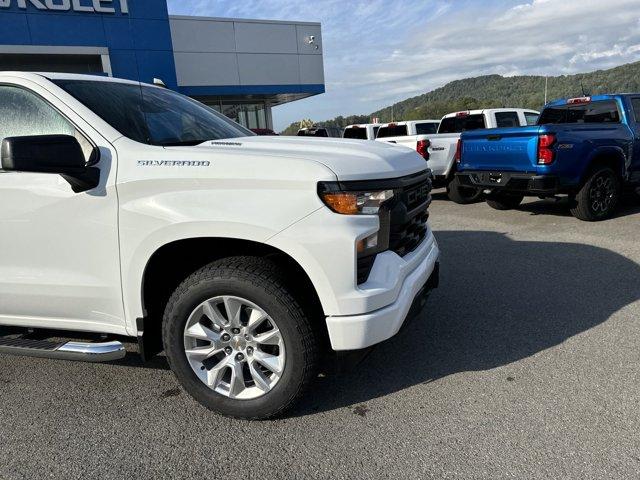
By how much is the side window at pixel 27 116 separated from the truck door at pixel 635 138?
26.2 ft

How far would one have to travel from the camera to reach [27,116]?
289 cm

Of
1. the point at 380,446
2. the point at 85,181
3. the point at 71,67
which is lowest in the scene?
the point at 380,446

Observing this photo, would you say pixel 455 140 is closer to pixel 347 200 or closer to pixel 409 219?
pixel 409 219

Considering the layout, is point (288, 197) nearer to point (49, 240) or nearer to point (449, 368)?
point (49, 240)

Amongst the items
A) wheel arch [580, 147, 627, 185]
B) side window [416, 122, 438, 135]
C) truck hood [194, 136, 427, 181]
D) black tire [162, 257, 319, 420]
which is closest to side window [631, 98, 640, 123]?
wheel arch [580, 147, 627, 185]

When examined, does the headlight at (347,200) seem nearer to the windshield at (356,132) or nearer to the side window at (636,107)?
the side window at (636,107)

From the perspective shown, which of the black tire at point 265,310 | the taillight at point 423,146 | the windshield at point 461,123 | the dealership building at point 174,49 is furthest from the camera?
the dealership building at point 174,49

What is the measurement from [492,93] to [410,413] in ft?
288

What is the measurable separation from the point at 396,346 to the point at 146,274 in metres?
1.84

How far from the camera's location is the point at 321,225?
241cm

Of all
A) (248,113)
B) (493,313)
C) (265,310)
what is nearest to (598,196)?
(493,313)

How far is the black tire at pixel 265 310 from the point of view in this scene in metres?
2.49

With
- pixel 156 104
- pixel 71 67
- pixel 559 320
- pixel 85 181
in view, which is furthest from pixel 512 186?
pixel 71 67

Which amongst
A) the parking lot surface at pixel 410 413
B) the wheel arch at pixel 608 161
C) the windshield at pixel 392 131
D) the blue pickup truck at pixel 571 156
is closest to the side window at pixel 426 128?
the windshield at pixel 392 131
